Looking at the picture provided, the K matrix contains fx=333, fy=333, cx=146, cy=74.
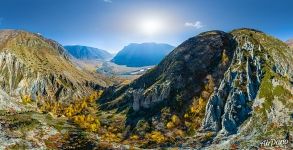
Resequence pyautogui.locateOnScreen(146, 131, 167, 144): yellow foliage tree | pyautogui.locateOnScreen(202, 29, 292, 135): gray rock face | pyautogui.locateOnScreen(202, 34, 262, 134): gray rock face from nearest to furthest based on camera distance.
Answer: pyautogui.locateOnScreen(202, 29, 292, 135): gray rock face
pyautogui.locateOnScreen(202, 34, 262, 134): gray rock face
pyautogui.locateOnScreen(146, 131, 167, 144): yellow foliage tree

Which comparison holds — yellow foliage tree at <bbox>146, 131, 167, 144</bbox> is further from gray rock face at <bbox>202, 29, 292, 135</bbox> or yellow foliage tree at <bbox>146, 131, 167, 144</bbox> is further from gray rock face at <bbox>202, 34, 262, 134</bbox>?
gray rock face at <bbox>202, 34, 262, 134</bbox>

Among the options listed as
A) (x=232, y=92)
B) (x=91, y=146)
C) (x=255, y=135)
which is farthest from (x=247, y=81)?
(x=91, y=146)

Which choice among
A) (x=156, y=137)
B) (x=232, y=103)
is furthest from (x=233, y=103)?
(x=156, y=137)

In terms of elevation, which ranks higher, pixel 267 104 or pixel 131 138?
pixel 267 104

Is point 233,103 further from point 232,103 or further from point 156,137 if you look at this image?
point 156,137

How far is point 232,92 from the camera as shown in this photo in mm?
190125

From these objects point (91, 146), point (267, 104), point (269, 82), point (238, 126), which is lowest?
point (91, 146)

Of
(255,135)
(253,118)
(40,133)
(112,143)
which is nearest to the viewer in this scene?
(255,135)

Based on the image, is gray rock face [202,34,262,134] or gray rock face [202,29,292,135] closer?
gray rock face [202,29,292,135]

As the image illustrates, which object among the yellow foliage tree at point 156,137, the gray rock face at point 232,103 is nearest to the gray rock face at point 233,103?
the gray rock face at point 232,103

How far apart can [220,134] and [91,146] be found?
223 feet

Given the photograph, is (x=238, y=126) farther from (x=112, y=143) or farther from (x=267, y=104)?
(x=112, y=143)

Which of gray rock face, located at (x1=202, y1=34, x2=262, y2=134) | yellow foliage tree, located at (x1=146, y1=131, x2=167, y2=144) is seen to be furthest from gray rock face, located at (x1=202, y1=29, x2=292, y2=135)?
yellow foliage tree, located at (x1=146, y1=131, x2=167, y2=144)

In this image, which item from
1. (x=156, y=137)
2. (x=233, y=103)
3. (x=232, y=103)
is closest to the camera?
(x=233, y=103)
